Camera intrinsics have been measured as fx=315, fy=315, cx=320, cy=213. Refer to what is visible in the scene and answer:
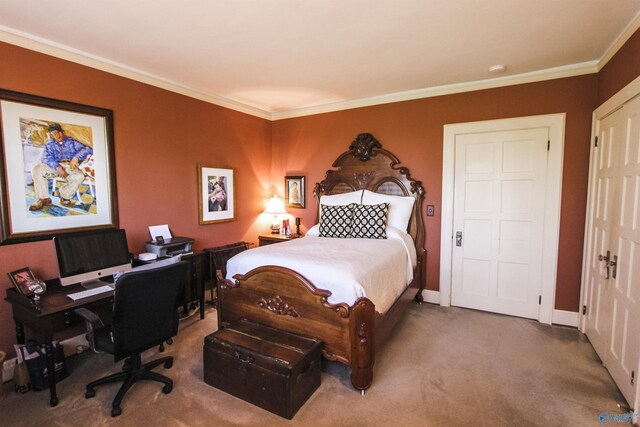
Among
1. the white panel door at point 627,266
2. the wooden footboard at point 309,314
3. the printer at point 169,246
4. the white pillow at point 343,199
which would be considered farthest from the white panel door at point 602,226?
the printer at point 169,246

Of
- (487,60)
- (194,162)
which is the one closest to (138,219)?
(194,162)

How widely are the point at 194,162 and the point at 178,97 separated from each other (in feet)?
2.49

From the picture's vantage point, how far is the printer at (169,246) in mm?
3199

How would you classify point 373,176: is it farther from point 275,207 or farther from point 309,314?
point 309,314

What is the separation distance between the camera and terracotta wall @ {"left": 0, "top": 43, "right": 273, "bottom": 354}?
253 cm

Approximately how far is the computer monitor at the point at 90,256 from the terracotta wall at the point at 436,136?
2.68 m

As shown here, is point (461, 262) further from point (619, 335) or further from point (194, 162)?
point (194, 162)

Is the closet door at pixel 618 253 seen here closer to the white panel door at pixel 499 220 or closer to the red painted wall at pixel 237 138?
the red painted wall at pixel 237 138

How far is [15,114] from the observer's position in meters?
2.46

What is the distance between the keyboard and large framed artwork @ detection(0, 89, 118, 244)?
68 centimetres

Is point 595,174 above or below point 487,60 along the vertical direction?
below

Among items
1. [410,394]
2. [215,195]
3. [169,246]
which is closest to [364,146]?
[215,195]

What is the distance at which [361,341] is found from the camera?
222cm

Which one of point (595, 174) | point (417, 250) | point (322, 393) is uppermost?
point (595, 174)
